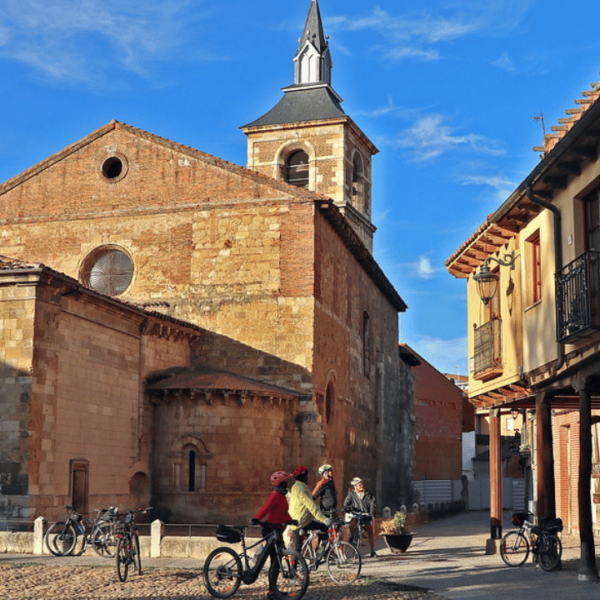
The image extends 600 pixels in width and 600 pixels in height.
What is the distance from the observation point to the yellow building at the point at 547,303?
12086 millimetres

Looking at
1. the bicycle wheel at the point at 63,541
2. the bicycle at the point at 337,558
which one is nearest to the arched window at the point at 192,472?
the bicycle wheel at the point at 63,541

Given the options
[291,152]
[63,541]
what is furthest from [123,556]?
[291,152]

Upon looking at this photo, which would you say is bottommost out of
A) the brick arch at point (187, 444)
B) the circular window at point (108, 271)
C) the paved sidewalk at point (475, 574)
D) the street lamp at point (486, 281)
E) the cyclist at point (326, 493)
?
the paved sidewalk at point (475, 574)

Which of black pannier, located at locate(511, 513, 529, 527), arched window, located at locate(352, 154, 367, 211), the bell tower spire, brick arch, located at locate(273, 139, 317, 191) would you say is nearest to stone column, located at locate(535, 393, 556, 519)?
black pannier, located at locate(511, 513, 529, 527)

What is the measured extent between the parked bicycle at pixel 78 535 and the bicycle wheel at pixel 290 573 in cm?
528

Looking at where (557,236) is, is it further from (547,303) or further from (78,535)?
(78,535)

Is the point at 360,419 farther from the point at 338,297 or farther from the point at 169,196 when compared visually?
the point at 169,196

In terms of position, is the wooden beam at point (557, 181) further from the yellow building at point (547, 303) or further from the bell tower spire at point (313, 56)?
the bell tower spire at point (313, 56)

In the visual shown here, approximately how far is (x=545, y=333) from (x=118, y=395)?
11.8m

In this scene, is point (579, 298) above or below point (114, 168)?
below

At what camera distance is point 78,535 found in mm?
15766

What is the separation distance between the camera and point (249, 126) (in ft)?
137

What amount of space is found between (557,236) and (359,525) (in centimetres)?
586

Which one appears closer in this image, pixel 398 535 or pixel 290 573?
pixel 290 573
